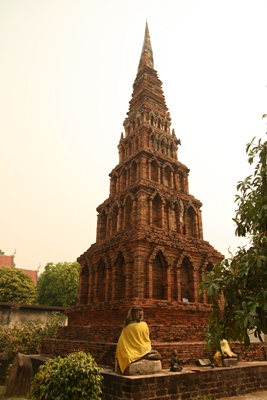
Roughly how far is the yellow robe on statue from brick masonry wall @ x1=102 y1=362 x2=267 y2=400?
1.77 feet

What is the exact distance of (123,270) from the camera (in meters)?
16.7

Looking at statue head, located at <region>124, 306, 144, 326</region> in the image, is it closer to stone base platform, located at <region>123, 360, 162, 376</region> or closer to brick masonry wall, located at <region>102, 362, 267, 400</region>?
stone base platform, located at <region>123, 360, 162, 376</region>

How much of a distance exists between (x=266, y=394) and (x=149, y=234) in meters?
8.18

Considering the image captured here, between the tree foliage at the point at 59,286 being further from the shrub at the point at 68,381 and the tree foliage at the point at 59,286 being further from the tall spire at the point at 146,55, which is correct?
the shrub at the point at 68,381

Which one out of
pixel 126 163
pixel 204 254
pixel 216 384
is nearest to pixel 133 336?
pixel 216 384

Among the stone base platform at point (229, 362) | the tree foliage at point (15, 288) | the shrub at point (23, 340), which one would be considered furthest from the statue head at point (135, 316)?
the tree foliage at point (15, 288)

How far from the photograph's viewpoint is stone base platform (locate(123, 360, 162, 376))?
383 inches

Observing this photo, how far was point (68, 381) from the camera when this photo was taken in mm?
8078

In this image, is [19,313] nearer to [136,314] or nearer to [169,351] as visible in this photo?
[169,351]

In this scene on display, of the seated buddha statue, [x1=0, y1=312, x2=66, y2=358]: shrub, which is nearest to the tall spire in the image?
the seated buddha statue

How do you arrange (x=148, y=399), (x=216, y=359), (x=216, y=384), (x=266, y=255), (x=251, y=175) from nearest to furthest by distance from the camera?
(x=266, y=255)
(x=251, y=175)
(x=148, y=399)
(x=216, y=384)
(x=216, y=359)

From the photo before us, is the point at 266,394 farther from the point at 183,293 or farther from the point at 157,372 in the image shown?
the point at 183,293

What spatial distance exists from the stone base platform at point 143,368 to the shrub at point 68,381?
4.95ft

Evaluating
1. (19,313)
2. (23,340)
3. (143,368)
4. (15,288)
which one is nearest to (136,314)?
(143,368)
